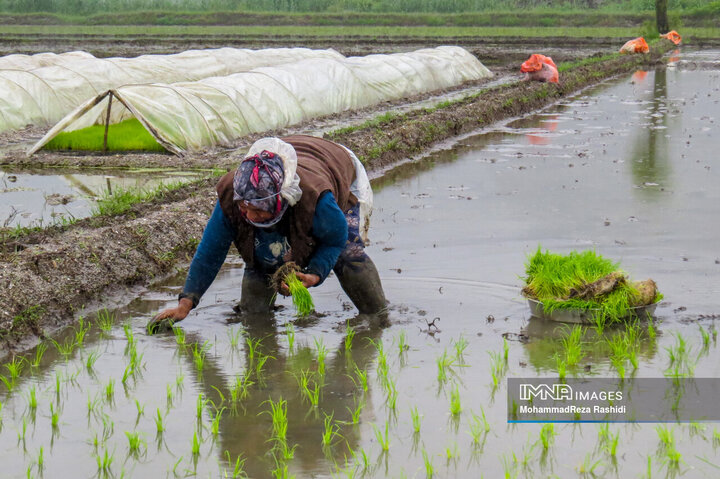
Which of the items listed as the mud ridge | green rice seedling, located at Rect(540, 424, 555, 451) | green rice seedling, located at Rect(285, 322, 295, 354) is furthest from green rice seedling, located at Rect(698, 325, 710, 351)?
the mud ridge

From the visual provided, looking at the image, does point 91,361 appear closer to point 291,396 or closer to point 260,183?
point 291,396

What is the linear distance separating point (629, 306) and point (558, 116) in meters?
9.23

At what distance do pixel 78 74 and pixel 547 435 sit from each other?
11533 millimetres

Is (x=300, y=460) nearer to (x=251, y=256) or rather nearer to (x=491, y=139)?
(x=251, y=256)

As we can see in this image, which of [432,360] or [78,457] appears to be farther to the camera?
[432,360]

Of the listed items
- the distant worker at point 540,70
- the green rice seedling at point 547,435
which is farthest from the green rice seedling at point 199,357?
the distant worker at point 540,70

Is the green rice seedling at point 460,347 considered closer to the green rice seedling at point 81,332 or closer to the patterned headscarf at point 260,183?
→ the patterned headscarf at point 260,183

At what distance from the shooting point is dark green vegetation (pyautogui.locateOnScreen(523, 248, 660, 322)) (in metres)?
4.29

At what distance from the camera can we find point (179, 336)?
4.23 metres

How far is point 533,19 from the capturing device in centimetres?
3903

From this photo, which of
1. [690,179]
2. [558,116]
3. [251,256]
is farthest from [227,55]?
[251,256]

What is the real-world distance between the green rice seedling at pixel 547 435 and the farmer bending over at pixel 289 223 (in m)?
1.20

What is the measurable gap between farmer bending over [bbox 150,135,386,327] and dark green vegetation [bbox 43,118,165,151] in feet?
18.4

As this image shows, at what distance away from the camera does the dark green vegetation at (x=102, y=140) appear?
9.76 metres
